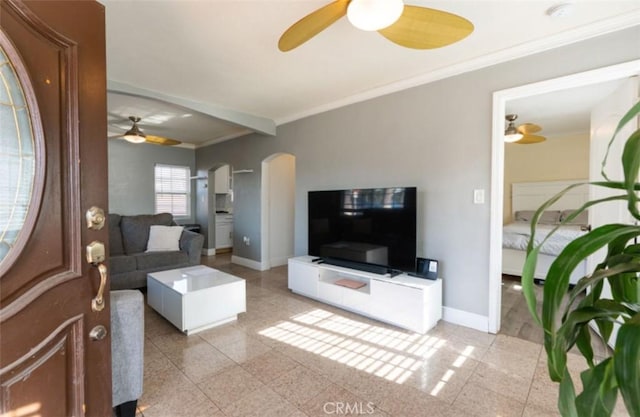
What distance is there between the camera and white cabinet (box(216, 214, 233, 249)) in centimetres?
653

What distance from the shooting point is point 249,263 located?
17.1ft

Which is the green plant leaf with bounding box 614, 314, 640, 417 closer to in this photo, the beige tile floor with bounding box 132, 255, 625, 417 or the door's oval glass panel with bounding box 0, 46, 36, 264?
the beige tile floor with bounding box 132, 255, 625, 417

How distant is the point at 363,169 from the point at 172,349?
265 cm

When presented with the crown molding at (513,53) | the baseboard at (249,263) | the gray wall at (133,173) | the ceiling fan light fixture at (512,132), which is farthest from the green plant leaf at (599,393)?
the gray wall at (133,173)

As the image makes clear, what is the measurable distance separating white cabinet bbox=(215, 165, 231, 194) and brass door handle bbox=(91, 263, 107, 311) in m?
5.81

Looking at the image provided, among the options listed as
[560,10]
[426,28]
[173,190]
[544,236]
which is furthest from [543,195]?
[173,190]

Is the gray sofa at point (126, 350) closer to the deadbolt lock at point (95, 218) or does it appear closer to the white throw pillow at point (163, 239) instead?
the deadbolt lock at point (95, 218)

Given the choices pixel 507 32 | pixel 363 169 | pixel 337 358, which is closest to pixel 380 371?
pixel 337 358

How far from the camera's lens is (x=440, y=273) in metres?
2.92

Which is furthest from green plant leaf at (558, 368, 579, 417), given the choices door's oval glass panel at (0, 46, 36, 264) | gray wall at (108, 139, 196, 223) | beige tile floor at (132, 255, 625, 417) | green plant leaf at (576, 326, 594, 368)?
gray wall at (108, 139, 196, 223)

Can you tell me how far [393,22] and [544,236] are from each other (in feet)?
12.5

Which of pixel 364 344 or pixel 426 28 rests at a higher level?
pixel 426 28

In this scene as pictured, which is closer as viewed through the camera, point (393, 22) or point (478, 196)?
point (393, 22)

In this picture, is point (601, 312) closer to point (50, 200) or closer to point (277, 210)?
point (50, 200)
